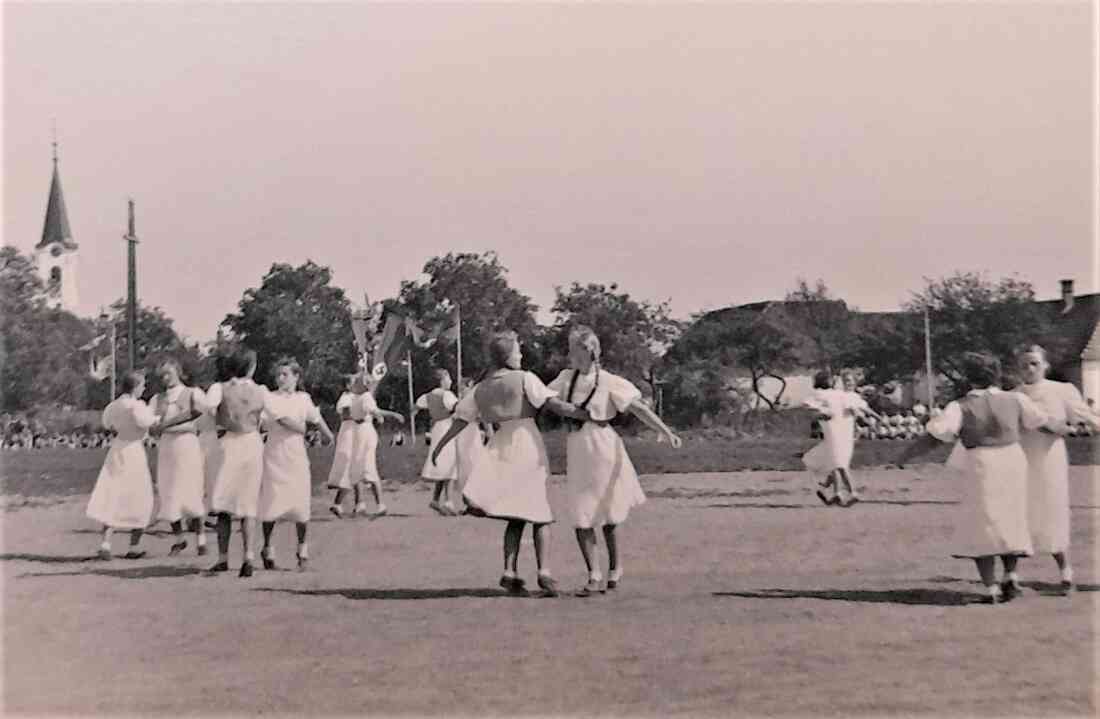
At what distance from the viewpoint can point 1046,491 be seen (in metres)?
10.8

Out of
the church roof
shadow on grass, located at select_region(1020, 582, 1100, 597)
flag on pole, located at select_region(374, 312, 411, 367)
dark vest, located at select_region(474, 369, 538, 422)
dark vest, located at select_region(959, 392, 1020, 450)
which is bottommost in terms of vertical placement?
shadow on grass, located at select_region(1020, 582, 1100, 597)

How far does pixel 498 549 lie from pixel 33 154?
20.1ft

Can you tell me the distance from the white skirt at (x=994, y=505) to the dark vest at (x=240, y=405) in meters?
6.53

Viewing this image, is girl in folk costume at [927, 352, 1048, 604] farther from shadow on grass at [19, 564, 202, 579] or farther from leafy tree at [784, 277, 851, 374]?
leafy tree at [784, 277, 851, 374]

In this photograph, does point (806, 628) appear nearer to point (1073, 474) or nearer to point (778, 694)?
point (778, 694)

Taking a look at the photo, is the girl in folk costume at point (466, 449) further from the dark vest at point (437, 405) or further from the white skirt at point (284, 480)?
the white skirt at point (284, 480)

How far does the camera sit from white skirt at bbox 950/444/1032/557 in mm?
9992

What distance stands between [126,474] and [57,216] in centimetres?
306

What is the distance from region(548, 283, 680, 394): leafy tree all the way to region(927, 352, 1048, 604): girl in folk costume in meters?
49.3

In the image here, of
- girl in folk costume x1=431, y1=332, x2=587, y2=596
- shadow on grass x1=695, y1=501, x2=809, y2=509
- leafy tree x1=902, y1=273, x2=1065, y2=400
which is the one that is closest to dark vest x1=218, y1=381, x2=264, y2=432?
girl in folk costume x1=431, y1=332, x2=587, y2=596

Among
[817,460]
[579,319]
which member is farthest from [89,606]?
[579,319]

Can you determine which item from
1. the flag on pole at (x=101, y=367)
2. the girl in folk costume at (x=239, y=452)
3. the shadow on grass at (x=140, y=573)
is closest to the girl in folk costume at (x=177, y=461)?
the shadow on grass at (x=140, y=573)

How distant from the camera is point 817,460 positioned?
787 inches

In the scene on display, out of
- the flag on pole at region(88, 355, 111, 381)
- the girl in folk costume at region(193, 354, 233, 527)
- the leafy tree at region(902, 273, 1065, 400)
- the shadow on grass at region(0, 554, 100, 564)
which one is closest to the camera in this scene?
the girl in folk costume at region(193, 354, 233, 527)
